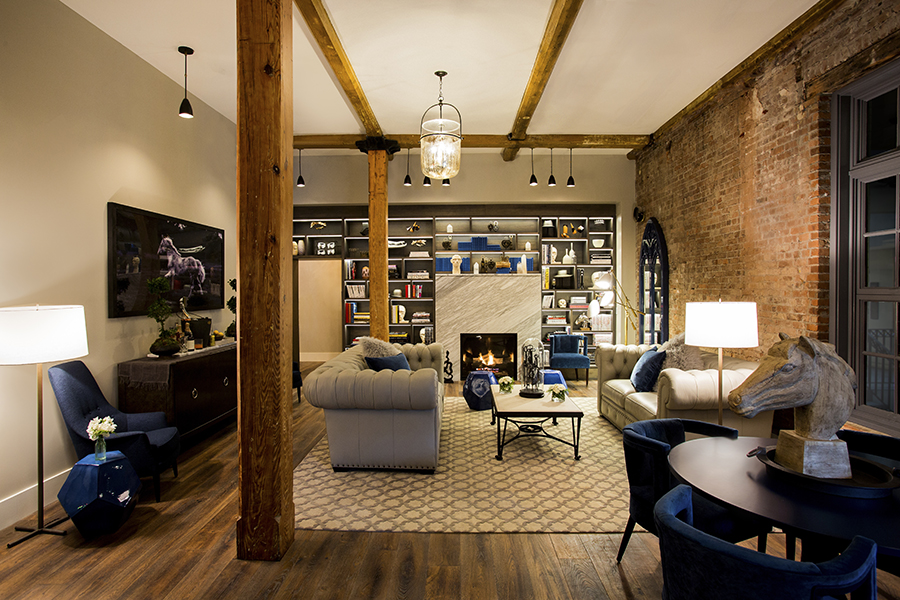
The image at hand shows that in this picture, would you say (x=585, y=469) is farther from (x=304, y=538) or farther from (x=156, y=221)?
(x=156, y=221)

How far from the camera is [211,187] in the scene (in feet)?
17.1

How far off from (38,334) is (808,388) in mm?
3572

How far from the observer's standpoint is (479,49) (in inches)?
160

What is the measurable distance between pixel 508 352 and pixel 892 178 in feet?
16.7

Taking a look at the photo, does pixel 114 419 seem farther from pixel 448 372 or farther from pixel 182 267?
pixel 448 372

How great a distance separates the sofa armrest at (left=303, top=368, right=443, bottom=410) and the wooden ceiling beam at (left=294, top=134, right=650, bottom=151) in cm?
422

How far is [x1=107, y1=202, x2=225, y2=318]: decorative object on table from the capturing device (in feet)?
12.3

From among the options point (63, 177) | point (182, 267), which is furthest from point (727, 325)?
point (182, 267)

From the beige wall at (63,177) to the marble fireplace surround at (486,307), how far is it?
163 inches

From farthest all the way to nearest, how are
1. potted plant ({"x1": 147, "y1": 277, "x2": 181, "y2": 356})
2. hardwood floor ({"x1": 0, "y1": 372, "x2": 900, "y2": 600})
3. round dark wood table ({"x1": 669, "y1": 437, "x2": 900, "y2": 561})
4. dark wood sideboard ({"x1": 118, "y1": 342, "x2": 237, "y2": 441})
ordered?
potted plant ({"x1": 147, "y1": 277, "x2": 181, "y2": 356}) < dark wood sideboard ({"x1": 118, "y1": 342, "x2": 237, "y2": 441}) < hardwood floor ({"x1": 0, "y1": 372, "x2": 900, "y2": 600}) < round dark wood table ({"x1": 669, "y1": 437, "x2": 900, "y2": 561})

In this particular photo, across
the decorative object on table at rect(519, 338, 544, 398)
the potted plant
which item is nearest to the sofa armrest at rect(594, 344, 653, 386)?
the decorative object on table at rect(519, 338, 544, 398)

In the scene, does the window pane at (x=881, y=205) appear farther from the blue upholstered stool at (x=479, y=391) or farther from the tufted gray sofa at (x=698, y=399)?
A: the blue upholstered stool at (x=479, y=391)

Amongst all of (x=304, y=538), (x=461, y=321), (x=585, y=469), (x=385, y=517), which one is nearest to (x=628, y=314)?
(x=461, y=321)

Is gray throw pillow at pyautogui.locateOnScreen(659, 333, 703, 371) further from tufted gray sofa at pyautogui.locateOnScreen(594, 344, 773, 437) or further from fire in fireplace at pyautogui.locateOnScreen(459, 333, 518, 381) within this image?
fire in fireplace at pyautogui.locateOnScreen(459, 333, 518, 381)
